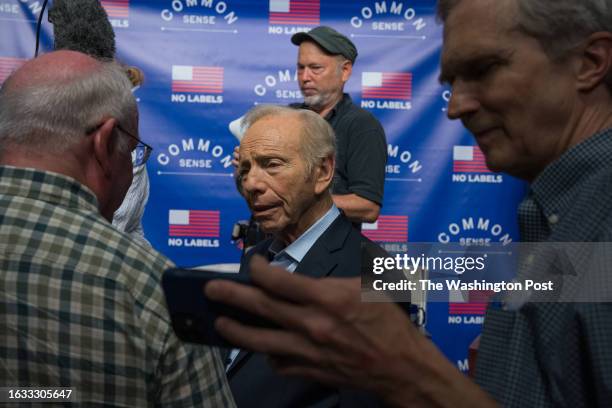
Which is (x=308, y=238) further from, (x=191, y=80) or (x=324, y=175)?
(x=191, y=80)

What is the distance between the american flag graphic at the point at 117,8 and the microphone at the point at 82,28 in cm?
230

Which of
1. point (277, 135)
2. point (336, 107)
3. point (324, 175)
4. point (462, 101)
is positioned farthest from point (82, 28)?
point (462, 101)

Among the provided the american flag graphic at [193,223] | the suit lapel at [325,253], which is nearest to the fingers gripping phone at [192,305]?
the suit lapel at [325,253]

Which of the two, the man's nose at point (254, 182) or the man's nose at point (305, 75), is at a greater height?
the man's nose at point (305, 75)

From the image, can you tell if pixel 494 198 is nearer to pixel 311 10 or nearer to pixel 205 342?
pixel 311 10

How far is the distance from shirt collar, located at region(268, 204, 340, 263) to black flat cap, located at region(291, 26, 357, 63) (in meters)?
1.61

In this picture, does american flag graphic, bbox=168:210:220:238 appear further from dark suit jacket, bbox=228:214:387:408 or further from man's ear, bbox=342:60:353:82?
dark suit jacket, bbox=228:214:387:408

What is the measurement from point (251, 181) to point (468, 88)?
1727 millimetres

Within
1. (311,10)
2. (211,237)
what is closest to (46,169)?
(211,237)

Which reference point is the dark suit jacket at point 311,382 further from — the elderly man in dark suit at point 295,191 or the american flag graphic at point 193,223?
the american flag graphic at point 193,223

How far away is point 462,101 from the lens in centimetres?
116

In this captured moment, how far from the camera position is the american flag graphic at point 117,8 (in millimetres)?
5109

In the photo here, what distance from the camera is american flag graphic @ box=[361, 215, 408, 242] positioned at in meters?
5.23

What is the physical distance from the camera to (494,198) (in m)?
5.28
